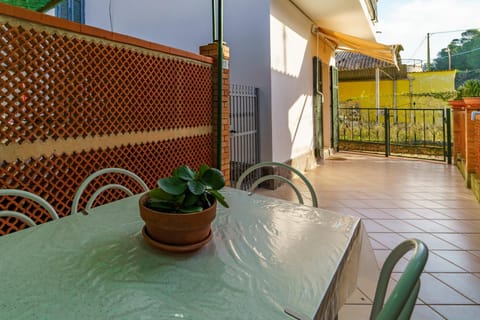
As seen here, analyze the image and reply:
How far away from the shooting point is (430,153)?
8.83m

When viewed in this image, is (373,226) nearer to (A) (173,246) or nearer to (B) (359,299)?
(B) (359,299)

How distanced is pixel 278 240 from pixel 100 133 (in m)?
2.35

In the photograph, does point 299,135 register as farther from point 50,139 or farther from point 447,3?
point 447,3

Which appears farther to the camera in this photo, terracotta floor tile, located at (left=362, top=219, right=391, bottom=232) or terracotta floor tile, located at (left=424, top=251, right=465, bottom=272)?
terracotta floor tile, located at (left=362, top=219, right=391, bottom=232)

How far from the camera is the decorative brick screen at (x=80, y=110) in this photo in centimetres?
238

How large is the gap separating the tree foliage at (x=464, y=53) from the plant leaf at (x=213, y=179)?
2549 centimetres

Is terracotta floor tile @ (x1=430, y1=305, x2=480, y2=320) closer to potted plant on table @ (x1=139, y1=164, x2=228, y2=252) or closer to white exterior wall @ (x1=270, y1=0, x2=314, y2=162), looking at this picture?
potted plant on table @ (x1=139, y1=164, x2=228, y2=252)

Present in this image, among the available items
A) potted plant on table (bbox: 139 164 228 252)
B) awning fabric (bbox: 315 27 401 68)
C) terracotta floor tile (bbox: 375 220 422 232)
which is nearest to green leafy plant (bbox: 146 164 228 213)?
potted plant on table (bbox: 139 164 228 252)

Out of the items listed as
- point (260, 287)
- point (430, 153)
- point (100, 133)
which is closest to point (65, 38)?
point (100, 133)

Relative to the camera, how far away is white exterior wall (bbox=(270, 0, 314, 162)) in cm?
575

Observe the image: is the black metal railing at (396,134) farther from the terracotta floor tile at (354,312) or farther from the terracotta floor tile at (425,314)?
the terracotta floor tile at (354,312)

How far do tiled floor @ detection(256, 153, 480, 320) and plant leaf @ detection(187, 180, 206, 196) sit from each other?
1.36 metres

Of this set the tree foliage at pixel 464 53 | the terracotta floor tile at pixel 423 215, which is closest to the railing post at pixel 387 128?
the terracotta floor tile at pixel 423 215

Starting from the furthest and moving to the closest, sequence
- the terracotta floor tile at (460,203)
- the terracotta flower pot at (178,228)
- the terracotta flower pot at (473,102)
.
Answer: the terracotta flower pot at (473,102) < the terracotta floor tile at (460,203) < the terracotta flower pot at (178,228)
